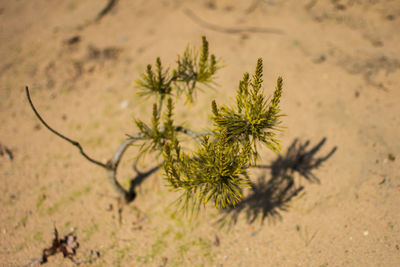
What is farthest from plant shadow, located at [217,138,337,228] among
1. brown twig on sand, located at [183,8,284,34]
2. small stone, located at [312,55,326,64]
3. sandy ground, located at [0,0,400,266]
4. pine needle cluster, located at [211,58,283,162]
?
brown twig on sand, located at [183,8,284,34]

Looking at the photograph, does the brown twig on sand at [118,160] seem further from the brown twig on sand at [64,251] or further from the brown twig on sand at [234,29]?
the brown twig on sand at [234,29]

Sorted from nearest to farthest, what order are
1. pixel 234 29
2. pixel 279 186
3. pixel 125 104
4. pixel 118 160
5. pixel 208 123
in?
pixel 118 160, pixel 279 186, pixel 208 123, pixel 125 104, pixel 234 29

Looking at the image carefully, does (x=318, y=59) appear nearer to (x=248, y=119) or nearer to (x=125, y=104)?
(x=248, y=119)

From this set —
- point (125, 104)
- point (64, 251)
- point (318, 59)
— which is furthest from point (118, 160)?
point (318, 59)

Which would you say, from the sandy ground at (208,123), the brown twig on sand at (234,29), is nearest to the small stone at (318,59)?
the sandy ground at (208,123)

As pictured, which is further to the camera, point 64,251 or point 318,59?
point 318,59
